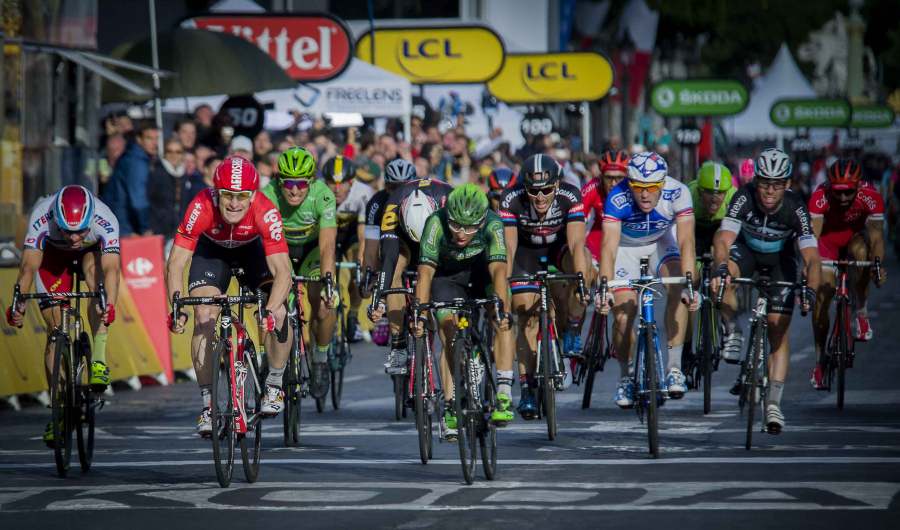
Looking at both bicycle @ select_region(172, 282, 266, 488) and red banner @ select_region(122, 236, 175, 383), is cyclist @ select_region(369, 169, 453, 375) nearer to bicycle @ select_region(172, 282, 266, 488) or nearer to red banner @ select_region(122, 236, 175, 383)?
bicycle @ select_region(172, 282, 266, 488)

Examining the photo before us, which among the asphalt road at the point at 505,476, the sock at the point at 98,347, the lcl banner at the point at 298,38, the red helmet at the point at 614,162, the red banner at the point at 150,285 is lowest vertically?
the asphalt road at the point at 505,476

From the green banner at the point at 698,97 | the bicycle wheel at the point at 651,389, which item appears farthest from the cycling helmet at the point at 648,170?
the green banner at the point at 698,97

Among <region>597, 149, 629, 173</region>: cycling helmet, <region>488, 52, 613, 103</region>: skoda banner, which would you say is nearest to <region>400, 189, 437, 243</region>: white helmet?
<region>597, 149, 629, 173</region>: cycling helmet

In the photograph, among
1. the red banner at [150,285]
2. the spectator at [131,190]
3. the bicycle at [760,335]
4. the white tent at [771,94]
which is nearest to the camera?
the bicycle at [760,335]

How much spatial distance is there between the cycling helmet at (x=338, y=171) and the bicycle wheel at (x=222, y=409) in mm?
5935

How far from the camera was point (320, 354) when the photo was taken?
620 inches

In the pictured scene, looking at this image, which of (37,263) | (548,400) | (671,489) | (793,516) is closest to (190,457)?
(37,263)

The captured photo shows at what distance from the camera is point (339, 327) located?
56.8ft

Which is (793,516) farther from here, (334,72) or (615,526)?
(334,72)

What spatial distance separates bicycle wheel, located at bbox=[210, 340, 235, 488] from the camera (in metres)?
11.2

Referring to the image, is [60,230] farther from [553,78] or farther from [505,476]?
[553,78]

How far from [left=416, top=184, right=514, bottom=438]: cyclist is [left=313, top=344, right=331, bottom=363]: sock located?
3056 mm

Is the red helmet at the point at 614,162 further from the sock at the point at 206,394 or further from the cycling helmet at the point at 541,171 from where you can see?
A: the sock at the point at 206,394

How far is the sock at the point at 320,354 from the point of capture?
51.6ft
